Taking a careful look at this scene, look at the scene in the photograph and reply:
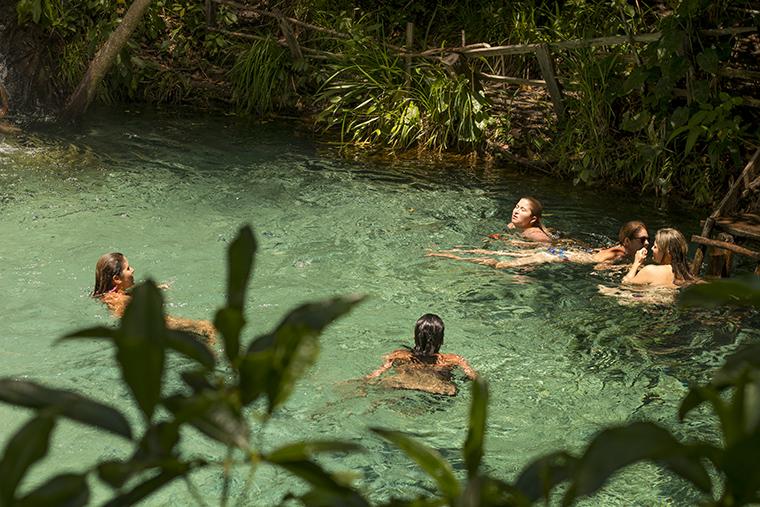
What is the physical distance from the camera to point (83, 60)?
14.6 metres

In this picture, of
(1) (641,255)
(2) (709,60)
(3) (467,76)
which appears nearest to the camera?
(1) (641,255)

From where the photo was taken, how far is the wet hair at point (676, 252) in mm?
8141

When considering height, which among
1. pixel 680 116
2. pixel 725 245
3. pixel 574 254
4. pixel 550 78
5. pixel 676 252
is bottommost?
pixel 574 254

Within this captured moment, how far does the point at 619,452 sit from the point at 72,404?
681 mm

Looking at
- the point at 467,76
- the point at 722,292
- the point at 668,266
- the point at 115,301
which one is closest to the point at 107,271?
the point at 115,301

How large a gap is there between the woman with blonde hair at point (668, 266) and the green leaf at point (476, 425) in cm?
703

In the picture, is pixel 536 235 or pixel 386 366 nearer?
pixel 386 366

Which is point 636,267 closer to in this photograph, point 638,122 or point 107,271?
point 638,122

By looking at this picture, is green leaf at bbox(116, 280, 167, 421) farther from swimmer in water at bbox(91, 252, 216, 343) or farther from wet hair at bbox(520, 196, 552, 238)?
wet hair at bbox(520, 196, 552, 238)

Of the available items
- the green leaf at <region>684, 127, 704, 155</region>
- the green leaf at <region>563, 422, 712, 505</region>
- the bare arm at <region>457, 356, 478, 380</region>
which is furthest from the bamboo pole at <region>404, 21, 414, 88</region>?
the green leaf at <region>563, 422, 712, 505</region>

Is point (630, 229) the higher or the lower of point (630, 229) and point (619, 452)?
the lower

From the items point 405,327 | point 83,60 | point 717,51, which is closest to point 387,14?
point 83,60

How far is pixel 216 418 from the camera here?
128 centimetres

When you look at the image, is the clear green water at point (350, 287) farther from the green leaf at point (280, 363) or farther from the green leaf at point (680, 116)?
the green leaf at point (280, 363)
